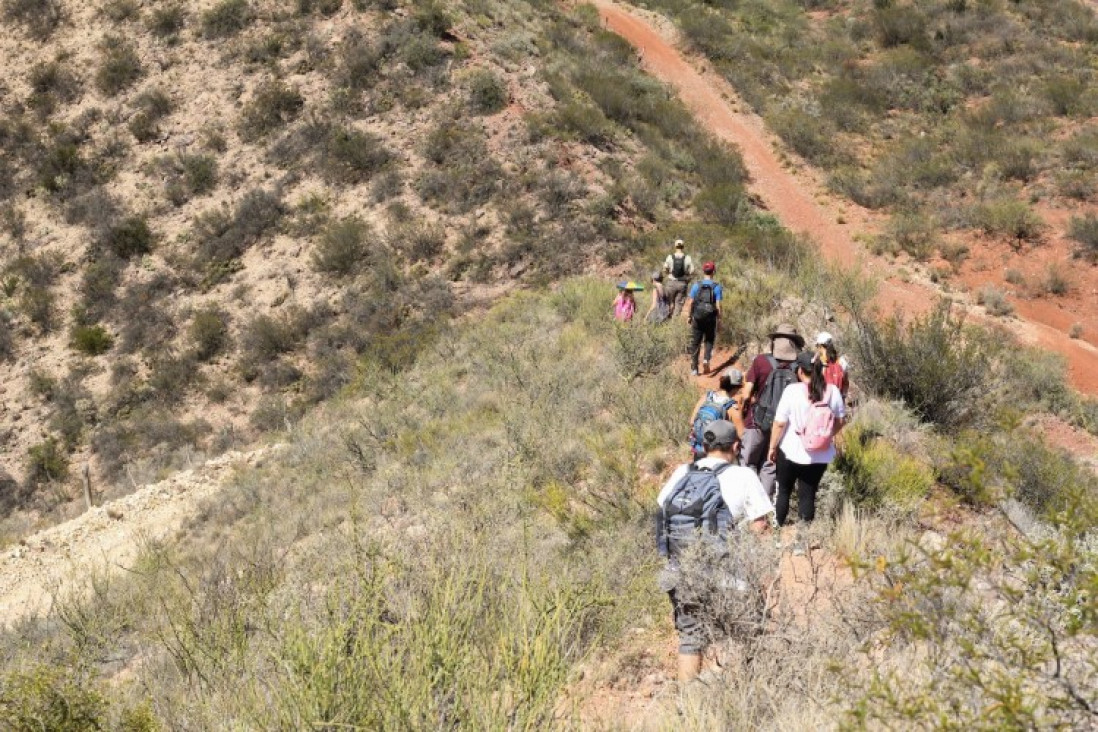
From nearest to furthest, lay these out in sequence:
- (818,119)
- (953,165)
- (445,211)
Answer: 1. (445,211)
2. (953,165)
3. (818,119)

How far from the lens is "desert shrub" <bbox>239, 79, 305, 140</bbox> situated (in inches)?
858

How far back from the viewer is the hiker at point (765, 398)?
6293 mm

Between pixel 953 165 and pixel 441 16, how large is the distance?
15.4 metres

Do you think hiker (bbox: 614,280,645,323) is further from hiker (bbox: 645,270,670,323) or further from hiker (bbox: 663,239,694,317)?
hiker (bbox: 663,239,694,317)

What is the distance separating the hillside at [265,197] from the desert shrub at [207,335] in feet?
0.16

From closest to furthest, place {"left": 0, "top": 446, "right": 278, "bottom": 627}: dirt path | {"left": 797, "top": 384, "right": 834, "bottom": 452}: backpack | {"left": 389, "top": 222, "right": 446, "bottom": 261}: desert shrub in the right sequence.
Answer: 1. {"left": 797, "top": 384, "right": 834, "bottom": 452}: backpack
2. {"left": 0, "top": 446, "right": 278, "bottom": 627}: dirt path
3. {"left": 389, "top": 222, "right": 446, "bottom": 261}: desert shrub

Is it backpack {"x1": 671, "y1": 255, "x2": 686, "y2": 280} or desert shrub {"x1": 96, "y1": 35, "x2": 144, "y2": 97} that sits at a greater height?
desert shrub {"x1": 96, "y1": 35, "x2": 144, "y2": 97}

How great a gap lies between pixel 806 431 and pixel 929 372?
3.93 metres

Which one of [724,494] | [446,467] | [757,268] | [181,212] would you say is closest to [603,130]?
[757,268]

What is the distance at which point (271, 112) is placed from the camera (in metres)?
21.9

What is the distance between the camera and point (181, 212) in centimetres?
2075

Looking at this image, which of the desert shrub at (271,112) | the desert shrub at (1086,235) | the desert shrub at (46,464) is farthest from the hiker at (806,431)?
the desert shrub at (271,112)

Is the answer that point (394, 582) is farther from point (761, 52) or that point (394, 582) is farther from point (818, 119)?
point (761, 52)

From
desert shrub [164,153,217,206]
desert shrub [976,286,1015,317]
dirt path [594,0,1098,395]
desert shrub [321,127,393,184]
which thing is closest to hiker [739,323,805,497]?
dirt path [594,0,1098,395]
